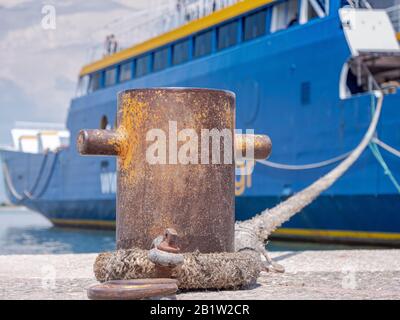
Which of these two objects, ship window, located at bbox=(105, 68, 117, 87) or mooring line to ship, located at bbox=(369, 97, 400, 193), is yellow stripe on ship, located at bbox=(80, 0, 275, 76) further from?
Result: mooring line to ship, located at bbox=(369, 97, 400, 193)

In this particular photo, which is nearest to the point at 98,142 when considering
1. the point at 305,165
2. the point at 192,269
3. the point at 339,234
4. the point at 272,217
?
the point at 192,269

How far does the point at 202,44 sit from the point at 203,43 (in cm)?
6

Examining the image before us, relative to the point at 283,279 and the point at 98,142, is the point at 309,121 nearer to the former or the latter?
the point at 283,279

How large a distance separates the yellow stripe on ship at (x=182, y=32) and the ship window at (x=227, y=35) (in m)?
0.19

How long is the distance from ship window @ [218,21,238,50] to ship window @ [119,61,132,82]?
484 cm

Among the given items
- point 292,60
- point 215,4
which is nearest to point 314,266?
point 292,60

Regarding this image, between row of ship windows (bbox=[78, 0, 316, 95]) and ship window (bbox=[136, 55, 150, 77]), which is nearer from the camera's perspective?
row of ship windows (bbox=[78, 0, 316, 95])

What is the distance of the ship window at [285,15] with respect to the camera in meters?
15.2

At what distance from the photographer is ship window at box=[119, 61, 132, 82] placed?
21359 millimetres

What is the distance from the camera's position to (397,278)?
5.34 meters

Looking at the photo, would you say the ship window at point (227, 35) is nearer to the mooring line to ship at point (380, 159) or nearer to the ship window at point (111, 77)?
the mooring line to ship at point (380, 159)

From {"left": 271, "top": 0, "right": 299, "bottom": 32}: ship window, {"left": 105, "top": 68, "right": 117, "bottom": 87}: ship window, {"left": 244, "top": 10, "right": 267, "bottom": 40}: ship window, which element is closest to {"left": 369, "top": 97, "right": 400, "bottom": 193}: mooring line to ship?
{"left": 271, "top": 0, "right": 299, "bottom": 32}: ship window
